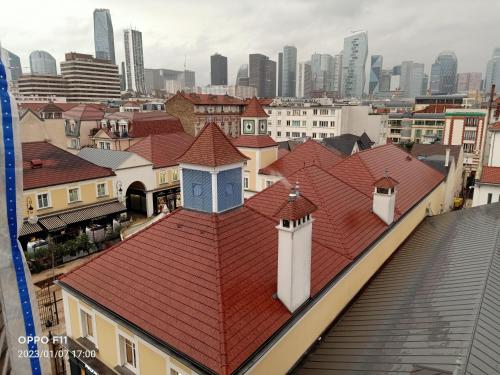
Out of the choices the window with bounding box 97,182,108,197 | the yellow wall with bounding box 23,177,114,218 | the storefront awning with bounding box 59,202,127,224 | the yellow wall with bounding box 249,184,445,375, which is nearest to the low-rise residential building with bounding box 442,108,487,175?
the yellow wall with bounding box 249,184,445,375

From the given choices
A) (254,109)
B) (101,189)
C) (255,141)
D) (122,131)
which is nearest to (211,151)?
(254,109)

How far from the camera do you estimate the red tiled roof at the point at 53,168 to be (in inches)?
1144

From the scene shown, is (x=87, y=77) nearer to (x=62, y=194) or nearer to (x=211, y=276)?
(x=62, y=194)

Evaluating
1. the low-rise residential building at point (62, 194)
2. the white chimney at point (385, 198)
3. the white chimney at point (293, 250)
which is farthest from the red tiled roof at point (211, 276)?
the low-rise residential building at point (62, 194)

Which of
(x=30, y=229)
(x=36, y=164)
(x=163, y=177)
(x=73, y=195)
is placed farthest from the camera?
(x=163, y=177)

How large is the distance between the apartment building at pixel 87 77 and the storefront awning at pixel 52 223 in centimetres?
11909

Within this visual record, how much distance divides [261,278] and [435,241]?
41.8 feet

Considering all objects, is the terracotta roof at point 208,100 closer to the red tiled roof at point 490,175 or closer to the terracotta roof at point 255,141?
the terracotta roof at point 255,141

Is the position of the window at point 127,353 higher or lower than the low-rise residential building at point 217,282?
lower

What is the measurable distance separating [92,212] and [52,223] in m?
3.74

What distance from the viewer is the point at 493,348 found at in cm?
943

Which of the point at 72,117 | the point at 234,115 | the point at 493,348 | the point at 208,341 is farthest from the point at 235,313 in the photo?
the point at 234,115

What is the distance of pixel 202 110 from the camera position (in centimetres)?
7400

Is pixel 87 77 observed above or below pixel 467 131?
above
